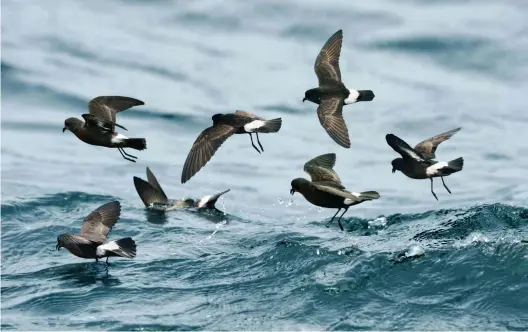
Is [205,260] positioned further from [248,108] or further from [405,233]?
[248,108]

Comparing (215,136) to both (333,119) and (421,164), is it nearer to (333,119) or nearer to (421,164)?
(333,119)

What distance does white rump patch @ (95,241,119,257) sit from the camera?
982 centimetres

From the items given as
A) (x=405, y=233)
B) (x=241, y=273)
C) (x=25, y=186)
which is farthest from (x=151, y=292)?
(x=25, y=186)

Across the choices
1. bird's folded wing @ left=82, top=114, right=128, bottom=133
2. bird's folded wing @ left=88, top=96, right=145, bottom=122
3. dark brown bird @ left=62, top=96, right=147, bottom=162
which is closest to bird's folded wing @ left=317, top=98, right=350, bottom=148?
bird's folded wing @ left=88, top=96, right=145, bottom=122

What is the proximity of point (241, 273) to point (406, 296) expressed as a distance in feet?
6.08

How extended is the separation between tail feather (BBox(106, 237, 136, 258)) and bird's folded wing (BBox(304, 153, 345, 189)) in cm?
211

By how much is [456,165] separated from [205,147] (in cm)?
284

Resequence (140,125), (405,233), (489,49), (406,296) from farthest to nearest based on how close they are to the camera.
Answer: (489,49) < (140,125) < (405,233) < (406,296)

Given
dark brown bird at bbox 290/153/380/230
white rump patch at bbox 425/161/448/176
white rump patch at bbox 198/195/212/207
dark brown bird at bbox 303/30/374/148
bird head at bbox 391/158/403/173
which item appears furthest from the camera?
white rump patch at bbox 198/195/212/207

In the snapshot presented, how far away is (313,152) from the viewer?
15.7 m

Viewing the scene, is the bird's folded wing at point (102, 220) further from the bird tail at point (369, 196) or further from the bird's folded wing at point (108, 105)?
the bird tail at point (369, 196)

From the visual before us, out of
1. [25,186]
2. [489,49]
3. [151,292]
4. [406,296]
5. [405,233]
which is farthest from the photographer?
[489,49]

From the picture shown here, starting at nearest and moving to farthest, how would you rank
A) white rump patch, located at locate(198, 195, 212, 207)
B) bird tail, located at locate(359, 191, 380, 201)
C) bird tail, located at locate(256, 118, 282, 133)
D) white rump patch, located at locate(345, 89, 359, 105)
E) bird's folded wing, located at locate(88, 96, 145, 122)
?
bird tail, located at locate(359, 191, 380, 201) < bird tail, located at locate(256, 118, 282, 133) < bird's folded wing, located at locate(88, 96, 145, 122) < white rump patch, located at locate(345, 89, 359, 105) < white rump patch, located at locate(198, 195, 212, 207)

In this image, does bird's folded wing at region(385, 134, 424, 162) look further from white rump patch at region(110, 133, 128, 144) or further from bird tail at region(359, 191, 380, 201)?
white rump patch at region(110, 133, 128, 144)
